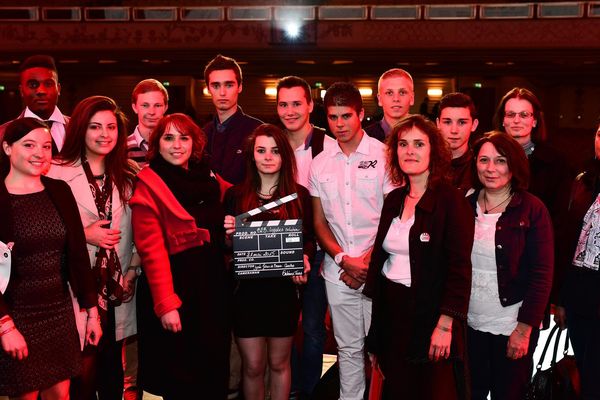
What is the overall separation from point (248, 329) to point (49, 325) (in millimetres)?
1001

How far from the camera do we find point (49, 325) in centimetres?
281

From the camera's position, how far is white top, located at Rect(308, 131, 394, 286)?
361 centimetres

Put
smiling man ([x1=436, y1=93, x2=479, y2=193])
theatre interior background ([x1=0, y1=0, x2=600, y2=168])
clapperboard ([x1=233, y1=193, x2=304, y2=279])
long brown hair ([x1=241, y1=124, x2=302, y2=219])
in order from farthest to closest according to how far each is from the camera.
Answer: theatre interior background ([x1=0, y1=0, x2=600, y2=168]) < smiling man ([x1=436, y1=93, x2=479, y2=193]) < long brown hair ([x1=241, y1=124, x2=302, y2=219]) < clapperboard ([x1=233, y1=193, x2=304, y2=279])

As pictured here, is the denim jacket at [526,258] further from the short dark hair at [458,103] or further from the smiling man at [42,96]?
the smiling man at [42,96]

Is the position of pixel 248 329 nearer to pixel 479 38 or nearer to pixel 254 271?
pixel 254 271

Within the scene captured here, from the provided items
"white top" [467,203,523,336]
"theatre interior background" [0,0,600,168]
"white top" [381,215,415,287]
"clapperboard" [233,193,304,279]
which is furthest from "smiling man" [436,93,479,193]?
"theatre interior background" [0,0,600,168]

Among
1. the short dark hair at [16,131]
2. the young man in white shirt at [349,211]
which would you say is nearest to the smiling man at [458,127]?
the young man in white shirt at [349,211]

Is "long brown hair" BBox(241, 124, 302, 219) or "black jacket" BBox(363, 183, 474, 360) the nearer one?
"black jacket" BBox(363, 183, 474, 360)

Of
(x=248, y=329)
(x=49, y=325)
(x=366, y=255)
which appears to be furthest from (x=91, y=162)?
(x=366, y=255)

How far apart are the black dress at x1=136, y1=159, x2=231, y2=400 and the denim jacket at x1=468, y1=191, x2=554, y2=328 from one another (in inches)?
59.0

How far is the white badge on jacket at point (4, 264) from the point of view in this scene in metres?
2.63

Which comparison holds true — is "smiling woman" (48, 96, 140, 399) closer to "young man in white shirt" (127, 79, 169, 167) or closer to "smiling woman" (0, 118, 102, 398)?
"smiling woman" (0, 118, 102, 398)

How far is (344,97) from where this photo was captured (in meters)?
3.63

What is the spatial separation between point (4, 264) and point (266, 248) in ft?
4.15
